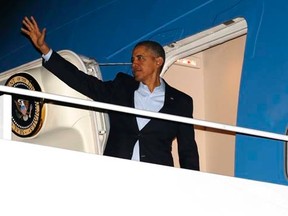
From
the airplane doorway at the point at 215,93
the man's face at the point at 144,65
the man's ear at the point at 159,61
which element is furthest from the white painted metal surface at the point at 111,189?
the airplane doorway at the point at 215,93

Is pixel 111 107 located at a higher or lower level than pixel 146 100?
lower

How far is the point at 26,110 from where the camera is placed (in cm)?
439

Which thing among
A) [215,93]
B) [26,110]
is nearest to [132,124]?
[26,110]

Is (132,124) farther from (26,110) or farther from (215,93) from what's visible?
(215,93)

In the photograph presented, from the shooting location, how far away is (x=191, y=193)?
3080 mm

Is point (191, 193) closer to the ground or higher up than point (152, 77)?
closer to the ground

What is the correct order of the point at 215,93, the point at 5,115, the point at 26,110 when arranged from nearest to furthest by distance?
the point at 5,115, the point at 26,110, the point at 215,93

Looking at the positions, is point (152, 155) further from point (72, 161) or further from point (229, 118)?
point (229, 118)

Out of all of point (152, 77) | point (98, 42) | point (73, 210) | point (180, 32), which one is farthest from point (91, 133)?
point (73, 210)

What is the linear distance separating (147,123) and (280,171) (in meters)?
0.83

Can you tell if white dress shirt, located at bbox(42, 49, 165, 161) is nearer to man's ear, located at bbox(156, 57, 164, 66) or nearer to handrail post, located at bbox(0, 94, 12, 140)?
man's ear, located at bbox(156, 57, 164, 66)

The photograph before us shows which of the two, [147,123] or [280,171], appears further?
[147,123]

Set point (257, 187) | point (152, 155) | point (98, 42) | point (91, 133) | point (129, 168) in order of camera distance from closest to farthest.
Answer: point (129, 168) → point (257, 187) → point (152, 155) → point (91, 133) → point (98, 42)

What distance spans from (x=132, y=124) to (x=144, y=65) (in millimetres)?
415
